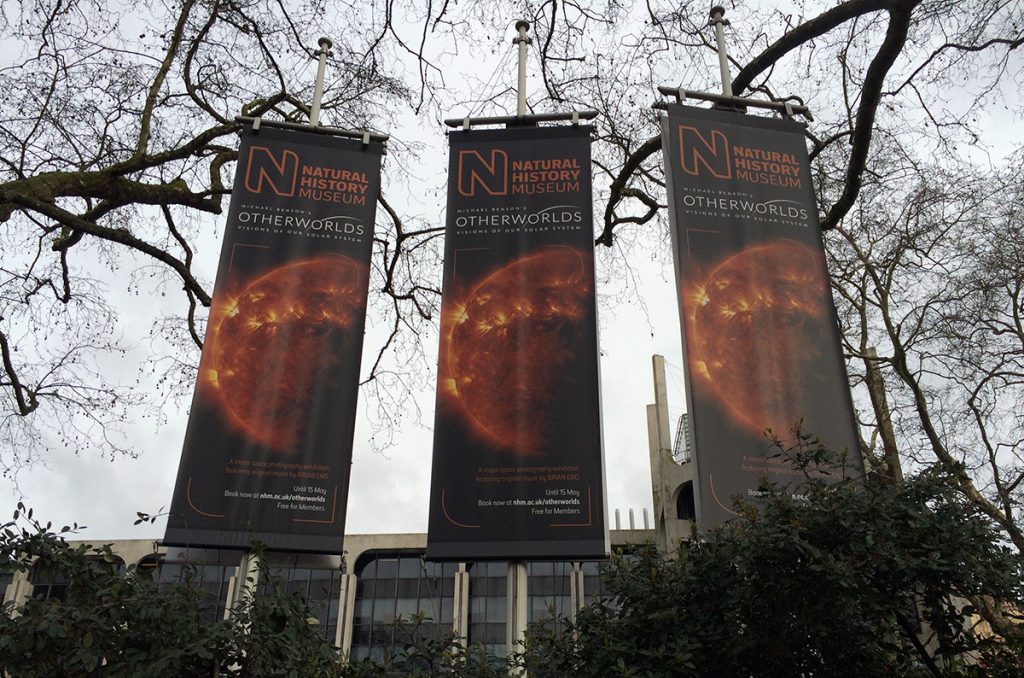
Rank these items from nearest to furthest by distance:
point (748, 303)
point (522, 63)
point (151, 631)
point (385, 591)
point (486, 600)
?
1. point (151, 631)
2. point (748, 303)
3. point (522, 63)
4. point (486, 600)
5. point (385, 591)

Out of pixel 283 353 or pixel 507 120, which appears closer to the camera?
pixel 283 353

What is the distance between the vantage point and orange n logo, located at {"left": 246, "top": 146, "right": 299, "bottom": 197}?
988cm

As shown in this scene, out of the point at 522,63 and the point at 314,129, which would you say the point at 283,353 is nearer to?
the point at 314,129

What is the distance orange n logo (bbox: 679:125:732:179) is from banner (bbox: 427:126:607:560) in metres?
1.03

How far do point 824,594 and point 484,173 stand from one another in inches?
225

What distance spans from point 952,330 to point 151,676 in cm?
1257

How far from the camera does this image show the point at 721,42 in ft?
38.4

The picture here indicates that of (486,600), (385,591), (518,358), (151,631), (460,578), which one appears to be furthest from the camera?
(385,591)

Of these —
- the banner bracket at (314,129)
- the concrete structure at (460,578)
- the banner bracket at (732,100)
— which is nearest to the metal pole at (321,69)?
the banner bracket at (314,129)

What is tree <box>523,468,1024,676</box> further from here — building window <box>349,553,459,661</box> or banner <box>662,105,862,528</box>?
building window <box>349,553,459,661</box>

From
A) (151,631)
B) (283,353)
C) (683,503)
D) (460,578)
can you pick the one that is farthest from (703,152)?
(460,578)

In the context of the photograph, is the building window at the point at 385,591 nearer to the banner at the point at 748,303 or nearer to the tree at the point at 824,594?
the banner at the point at 748,303

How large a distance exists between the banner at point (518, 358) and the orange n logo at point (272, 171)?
1.80 m

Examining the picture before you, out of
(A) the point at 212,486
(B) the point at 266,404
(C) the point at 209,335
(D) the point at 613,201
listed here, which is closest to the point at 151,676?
(A) the point at 212,486
